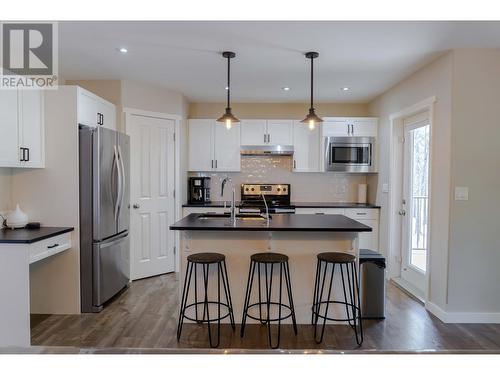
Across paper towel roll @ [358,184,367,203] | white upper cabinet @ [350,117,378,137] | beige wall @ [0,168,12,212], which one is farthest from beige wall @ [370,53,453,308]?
beige wall @ [0,168,12,212]

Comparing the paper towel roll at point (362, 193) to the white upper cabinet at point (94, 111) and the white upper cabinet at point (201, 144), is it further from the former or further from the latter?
the white upper cabinet at point (94, 111)

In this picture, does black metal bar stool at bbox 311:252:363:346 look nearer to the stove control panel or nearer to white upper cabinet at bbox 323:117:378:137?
the stove control panel

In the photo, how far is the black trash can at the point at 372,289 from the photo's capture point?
308 cm

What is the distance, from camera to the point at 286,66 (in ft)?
11.6

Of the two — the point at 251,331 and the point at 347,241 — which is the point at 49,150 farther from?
the point at 347,241

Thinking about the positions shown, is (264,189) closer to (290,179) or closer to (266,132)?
(290,179)

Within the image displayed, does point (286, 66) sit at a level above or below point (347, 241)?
above

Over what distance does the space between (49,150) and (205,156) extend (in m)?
2.34

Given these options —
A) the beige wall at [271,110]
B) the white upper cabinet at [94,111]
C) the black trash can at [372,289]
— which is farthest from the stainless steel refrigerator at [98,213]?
the black trash can at [372,289]

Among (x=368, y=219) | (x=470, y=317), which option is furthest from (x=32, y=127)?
(x=470, y=317)

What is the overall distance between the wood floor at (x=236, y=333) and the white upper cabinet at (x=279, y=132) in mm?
2857
